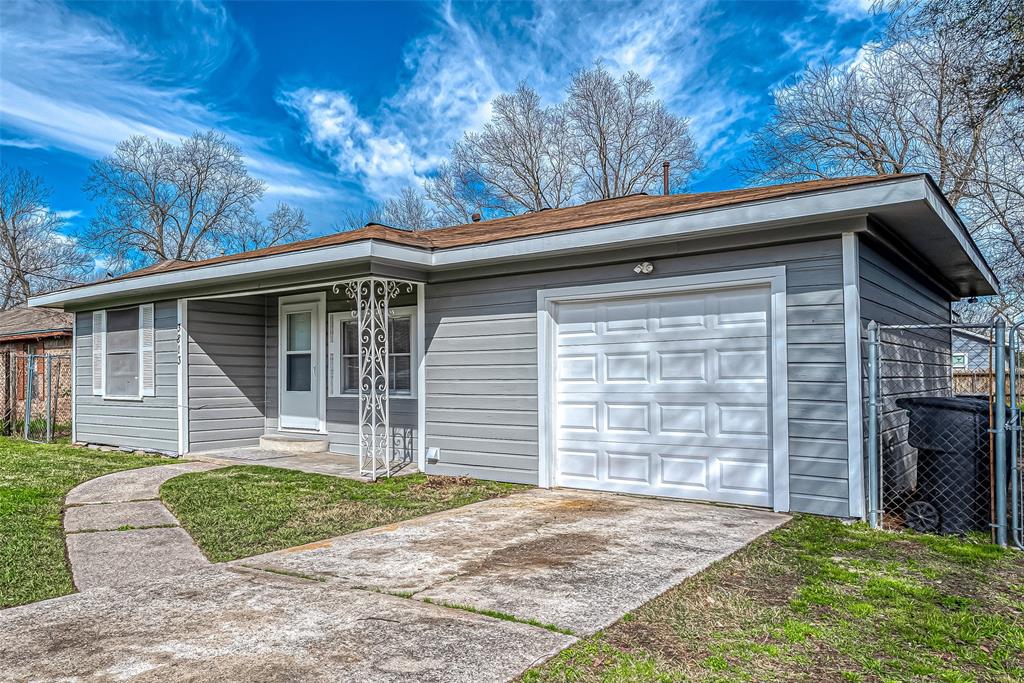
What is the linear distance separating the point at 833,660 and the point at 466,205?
23.6 meters

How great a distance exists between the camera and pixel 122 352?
10367 millimetres

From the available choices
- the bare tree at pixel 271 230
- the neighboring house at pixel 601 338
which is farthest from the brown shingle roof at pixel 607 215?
the bare tree at pixel 271 230

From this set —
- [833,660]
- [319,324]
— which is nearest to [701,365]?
[833,660]

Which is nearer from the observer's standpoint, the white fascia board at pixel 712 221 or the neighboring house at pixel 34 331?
the white fascia board at pixel 712 221

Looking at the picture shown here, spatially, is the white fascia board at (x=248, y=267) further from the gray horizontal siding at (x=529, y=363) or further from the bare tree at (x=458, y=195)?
the bare tree at (x=458, y=195)

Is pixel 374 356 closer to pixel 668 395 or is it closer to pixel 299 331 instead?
pixel 299 331

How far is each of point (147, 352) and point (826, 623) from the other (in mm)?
9510

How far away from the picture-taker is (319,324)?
9398mm

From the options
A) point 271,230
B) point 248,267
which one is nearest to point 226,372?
point 248,267

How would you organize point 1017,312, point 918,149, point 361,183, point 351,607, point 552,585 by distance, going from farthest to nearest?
point 361,183, point 918,149, point 1017,312, point 552,585, point 351,607

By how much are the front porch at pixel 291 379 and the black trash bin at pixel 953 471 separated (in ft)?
16.6

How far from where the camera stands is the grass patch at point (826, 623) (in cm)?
264

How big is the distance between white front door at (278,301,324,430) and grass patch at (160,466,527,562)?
1.53m

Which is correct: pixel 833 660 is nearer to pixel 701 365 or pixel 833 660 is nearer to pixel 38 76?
pixel 701 365
